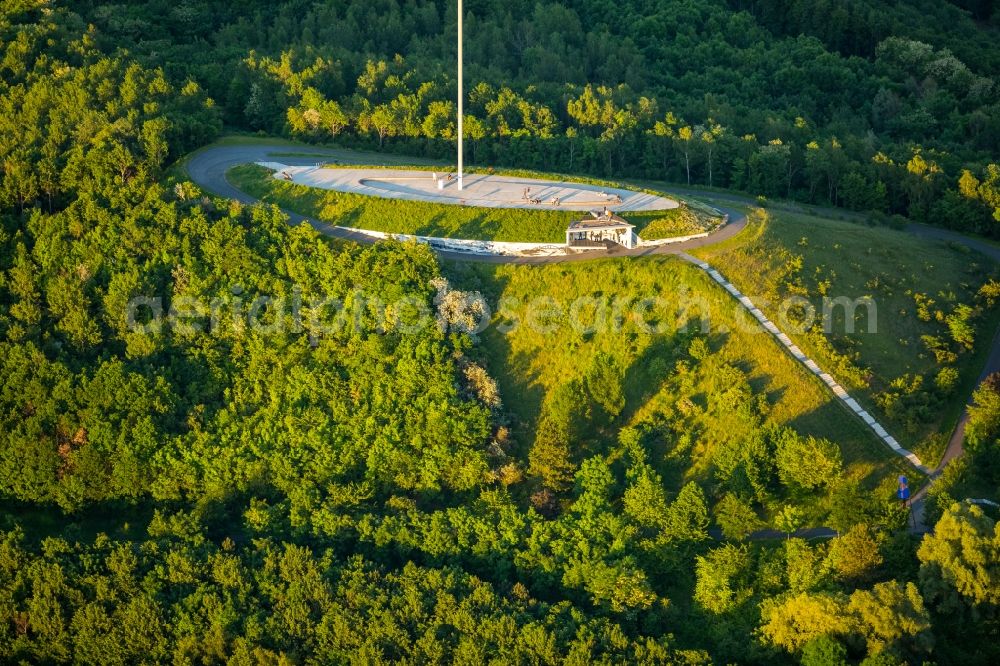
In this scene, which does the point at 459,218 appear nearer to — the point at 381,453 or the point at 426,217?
the point at 426,217

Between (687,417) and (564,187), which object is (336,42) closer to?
(564,187)

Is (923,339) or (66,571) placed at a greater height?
(923,339)

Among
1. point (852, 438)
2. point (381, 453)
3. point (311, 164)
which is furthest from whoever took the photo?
point (311, 164)

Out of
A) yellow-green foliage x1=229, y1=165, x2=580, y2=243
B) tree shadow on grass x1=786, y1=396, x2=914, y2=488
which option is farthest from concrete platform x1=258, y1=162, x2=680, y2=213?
tree shadow on grass x1=786, y1=396, x2=914, y2=488

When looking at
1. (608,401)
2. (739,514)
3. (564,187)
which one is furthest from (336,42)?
A: (739,514)

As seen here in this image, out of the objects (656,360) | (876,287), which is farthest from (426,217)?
(876,287)

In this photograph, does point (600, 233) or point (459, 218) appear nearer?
point (600, 233)
